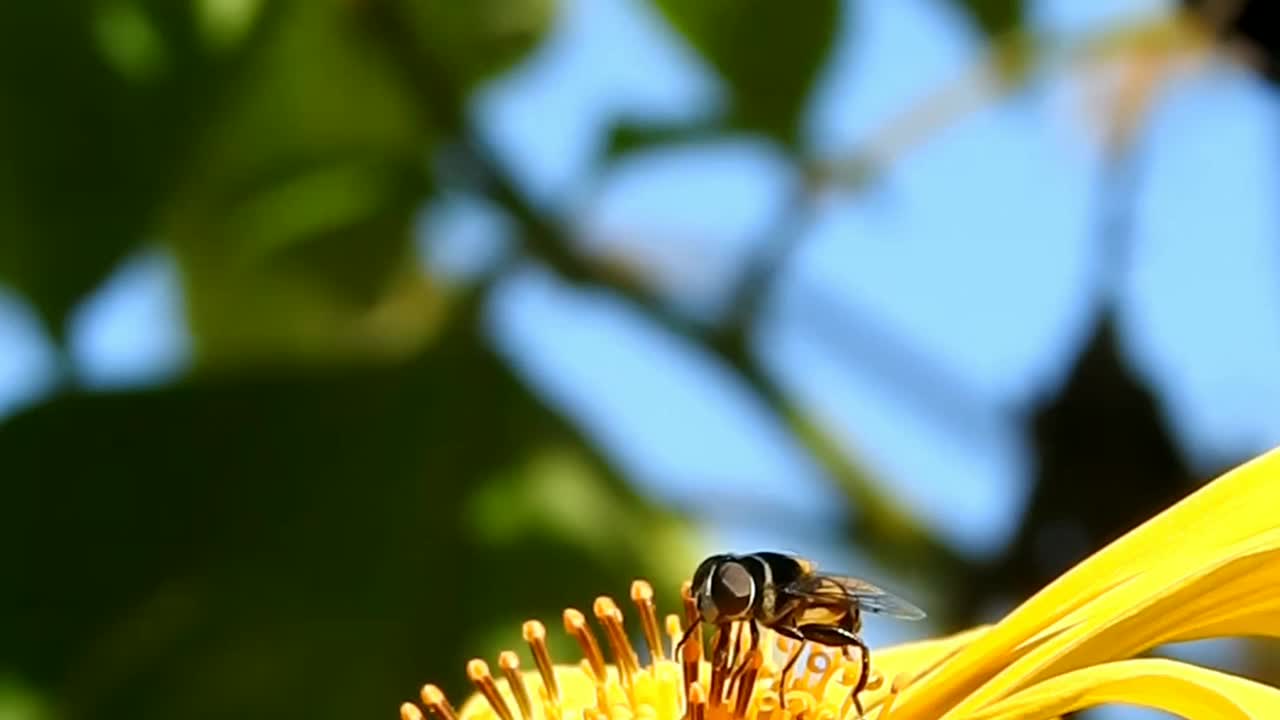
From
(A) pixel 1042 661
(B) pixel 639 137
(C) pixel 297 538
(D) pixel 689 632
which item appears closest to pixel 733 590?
(D) pixel 689 632

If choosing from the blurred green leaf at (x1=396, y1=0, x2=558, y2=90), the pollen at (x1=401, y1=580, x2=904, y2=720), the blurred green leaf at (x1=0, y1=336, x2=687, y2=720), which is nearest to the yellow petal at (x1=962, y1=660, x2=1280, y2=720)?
the pollen at (x1=401, y1=580, x2=904, y2=720)

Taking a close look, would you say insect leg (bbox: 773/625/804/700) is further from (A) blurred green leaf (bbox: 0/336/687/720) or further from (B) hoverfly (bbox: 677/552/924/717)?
(A) blurred green leaf (bbox: 0/336/687/720)

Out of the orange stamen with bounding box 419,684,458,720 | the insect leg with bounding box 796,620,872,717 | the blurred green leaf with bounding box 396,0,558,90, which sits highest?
the blurred green leaf with bounding box 396,0,558,90

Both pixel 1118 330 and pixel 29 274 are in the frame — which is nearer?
pixel 1118 330

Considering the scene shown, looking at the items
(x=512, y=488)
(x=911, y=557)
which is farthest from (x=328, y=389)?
(x=911, y=557)

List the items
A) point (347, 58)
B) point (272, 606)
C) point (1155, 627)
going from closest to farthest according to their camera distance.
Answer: point (1155, 627), point (272, 606), point (347, 58)

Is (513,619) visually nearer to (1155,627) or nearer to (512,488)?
(512,488)

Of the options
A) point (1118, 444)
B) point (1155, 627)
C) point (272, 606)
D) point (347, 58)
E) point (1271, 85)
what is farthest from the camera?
point (347, 58)
